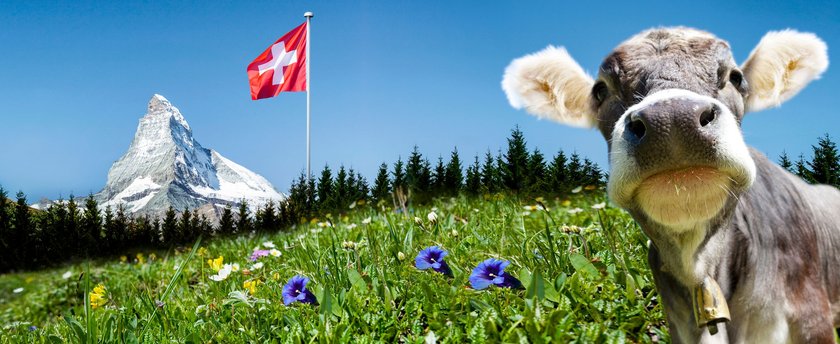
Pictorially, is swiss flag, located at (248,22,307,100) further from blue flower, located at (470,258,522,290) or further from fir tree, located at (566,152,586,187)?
blue flower, located at (470,258,522,290)

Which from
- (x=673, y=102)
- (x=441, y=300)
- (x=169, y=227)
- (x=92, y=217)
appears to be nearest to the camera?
(x=673, y=102)

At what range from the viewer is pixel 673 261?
2520 mm

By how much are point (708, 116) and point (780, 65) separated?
4.01ft

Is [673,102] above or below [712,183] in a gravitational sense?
above

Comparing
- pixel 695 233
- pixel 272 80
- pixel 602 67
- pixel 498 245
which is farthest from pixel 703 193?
pixel 272 80

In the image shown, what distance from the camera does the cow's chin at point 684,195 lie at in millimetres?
2123

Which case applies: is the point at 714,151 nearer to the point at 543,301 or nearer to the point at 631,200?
the point at 631,200

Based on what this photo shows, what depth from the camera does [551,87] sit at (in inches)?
Answer: 132

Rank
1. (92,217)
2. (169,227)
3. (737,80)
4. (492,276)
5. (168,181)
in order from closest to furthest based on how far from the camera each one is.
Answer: (737,80), (492,276), (92,217), (169,227), (168,181)

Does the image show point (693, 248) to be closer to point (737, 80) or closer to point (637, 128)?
point (637, 128)

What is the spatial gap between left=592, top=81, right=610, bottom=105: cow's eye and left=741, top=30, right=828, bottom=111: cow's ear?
65 centimetres

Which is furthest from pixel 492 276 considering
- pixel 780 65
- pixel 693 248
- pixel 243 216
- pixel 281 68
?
pixel 243 216

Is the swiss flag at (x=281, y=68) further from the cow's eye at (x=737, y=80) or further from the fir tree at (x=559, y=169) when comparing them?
the cow's eye at (x=737, y=80)

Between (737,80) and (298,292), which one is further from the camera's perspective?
(298,292)
